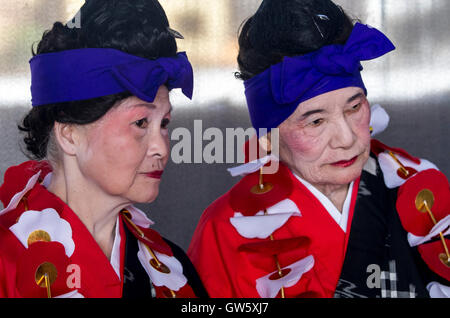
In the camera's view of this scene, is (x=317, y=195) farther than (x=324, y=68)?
Yes

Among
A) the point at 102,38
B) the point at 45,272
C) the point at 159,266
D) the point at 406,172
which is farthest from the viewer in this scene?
the point at 406,172

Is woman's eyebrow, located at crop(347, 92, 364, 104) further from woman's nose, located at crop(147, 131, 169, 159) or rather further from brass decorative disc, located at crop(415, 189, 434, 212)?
woman's nose, located at crop(147, 131, 169, 159)

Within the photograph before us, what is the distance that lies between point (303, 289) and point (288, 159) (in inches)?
14.7

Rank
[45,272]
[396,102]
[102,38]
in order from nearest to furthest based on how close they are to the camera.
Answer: [45,272]
[102,38]
[396,102]

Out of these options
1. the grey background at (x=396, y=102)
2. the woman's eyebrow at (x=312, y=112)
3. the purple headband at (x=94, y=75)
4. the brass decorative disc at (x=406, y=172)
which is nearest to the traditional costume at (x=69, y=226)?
the purple headband at (x=94, y=75)

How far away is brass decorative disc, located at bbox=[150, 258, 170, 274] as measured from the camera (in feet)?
6.22

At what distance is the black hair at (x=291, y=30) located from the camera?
196cm

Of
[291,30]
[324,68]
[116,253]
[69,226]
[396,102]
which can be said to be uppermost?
[291,30]

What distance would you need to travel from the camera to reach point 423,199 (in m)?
2.05

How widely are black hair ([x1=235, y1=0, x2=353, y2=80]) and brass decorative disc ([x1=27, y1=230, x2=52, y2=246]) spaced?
76 cm

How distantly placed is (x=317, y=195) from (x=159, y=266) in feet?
1.66

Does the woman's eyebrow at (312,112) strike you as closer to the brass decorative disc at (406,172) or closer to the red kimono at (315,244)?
the red kimono at (315,244)

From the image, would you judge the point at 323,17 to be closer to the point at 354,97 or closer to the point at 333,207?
the point at 354,97

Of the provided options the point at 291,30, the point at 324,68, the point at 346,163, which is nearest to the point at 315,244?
the point at 346,163
